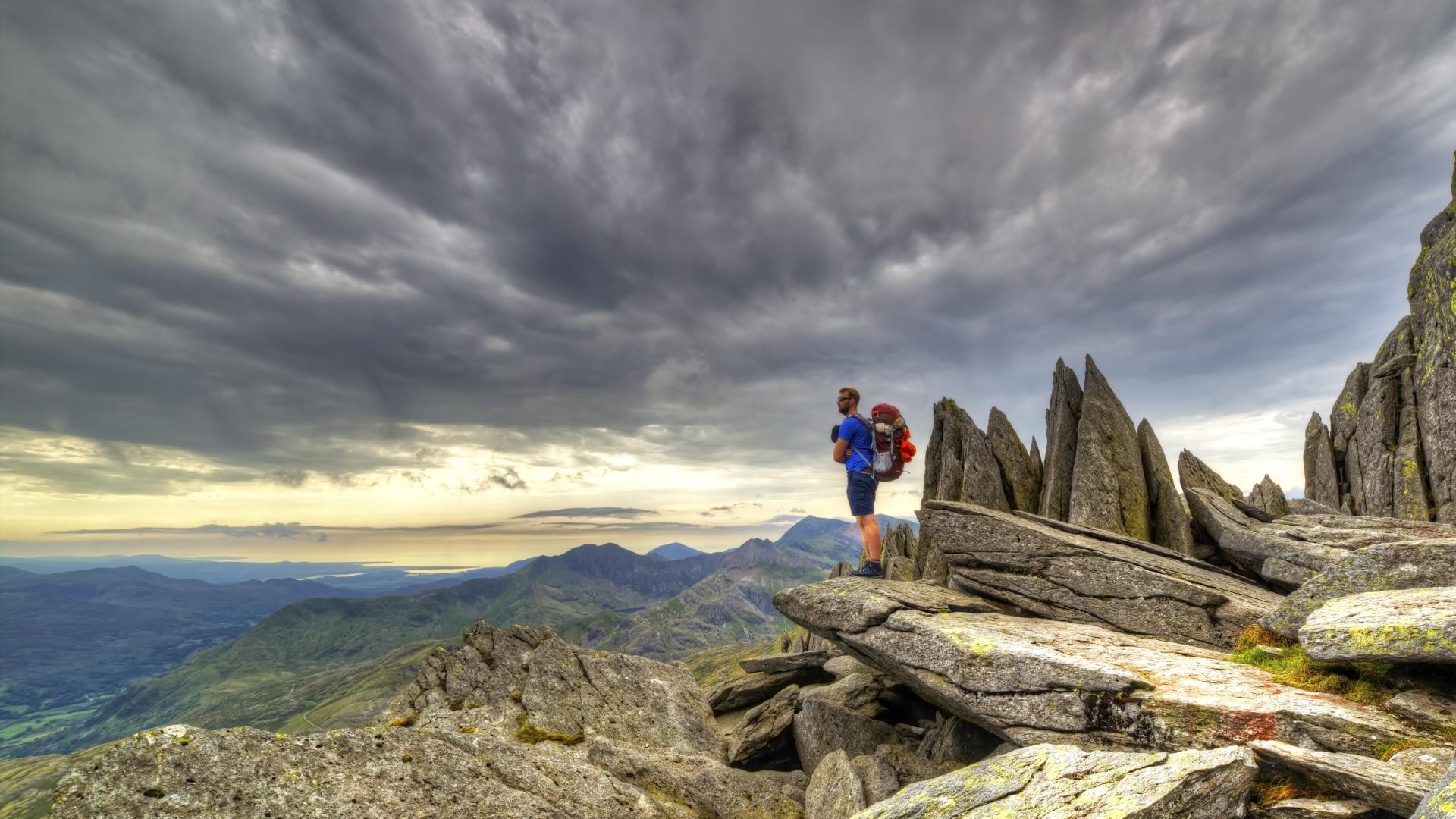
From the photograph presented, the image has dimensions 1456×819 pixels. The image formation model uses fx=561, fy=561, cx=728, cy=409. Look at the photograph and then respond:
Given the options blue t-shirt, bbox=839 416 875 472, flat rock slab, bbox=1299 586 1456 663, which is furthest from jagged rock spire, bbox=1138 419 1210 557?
blue t-shirt, bbox=839 416 875 472

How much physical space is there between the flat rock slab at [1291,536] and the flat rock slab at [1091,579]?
4.95ft

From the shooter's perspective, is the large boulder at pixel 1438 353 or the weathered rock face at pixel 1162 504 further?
the large boulder at pixel 1438 353

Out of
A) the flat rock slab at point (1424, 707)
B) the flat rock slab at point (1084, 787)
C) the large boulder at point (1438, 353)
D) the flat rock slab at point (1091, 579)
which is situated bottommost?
the flat rock slab at point (1084, 787)

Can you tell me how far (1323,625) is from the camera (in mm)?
13586

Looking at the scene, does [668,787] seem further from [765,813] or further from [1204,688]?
[1204,688]

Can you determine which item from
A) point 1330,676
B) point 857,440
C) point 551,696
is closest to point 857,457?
point 857,440

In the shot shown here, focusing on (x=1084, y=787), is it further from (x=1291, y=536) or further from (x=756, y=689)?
(x=756, y=689)

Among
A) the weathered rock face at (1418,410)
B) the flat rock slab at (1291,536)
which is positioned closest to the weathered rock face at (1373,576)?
the flat rock slab at (1291,536)

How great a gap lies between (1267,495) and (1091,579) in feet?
221

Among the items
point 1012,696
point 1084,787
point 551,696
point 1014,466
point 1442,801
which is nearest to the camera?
point 1442,801

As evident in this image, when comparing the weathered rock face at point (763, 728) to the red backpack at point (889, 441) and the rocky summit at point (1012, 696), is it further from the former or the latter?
the red backpack at point (889, 441)

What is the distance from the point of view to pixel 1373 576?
1631 centimetres

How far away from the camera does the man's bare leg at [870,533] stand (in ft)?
81.1

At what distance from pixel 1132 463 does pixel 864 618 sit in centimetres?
1976
